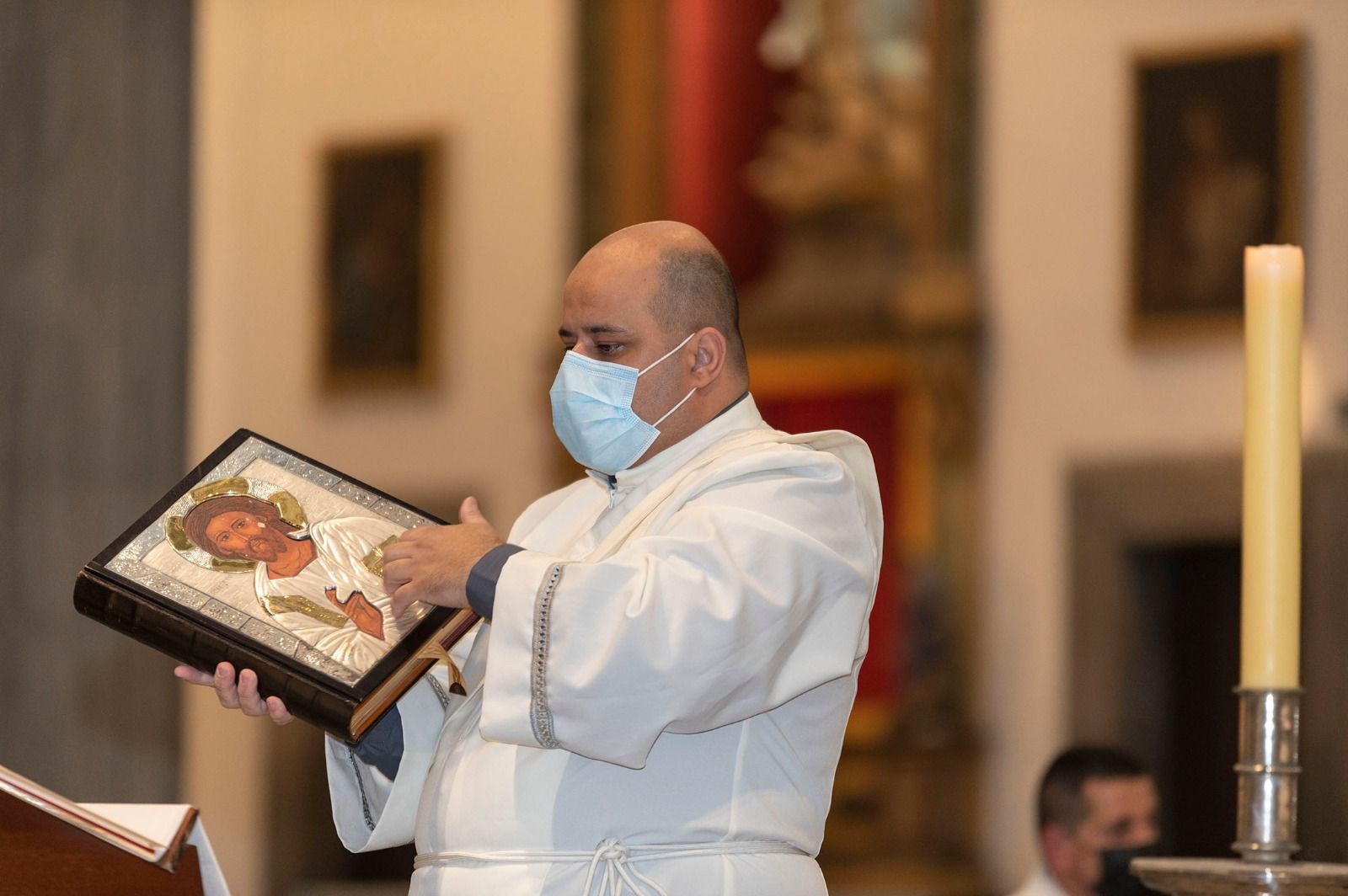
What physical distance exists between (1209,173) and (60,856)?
8.60 m

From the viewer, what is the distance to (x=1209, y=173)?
9945mm

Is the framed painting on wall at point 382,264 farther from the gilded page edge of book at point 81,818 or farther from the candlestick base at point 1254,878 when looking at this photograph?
the candlestick base at point 1254,878

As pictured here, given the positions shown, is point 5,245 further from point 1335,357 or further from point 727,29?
point 727,29

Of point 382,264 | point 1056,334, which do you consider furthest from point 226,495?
point 382,264

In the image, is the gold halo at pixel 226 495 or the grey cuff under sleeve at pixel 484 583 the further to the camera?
the gold halo at pixel 226 495

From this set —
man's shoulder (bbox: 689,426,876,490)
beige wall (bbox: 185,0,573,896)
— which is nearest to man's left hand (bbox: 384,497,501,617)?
man's shoulder (bbox: 689,426,876,490)

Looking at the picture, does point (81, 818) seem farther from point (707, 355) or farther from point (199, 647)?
point (707, 355)

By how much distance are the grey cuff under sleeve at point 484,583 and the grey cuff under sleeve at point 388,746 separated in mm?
537

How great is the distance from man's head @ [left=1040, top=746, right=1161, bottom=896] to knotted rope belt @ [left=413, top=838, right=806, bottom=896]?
6.79 ft

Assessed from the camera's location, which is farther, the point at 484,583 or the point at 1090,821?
the point at 1090,821

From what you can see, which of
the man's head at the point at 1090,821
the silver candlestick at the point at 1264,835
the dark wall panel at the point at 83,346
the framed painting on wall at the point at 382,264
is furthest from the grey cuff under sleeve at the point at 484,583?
the framed painting on wall at the point at 382,264

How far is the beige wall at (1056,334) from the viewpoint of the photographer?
995 cm

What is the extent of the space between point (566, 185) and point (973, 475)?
10.9ft

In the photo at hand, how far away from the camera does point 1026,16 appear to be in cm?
1058
